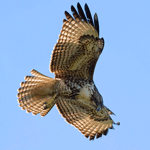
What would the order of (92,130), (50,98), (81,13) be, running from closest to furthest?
(81,13)
(50,98)
(92,130)

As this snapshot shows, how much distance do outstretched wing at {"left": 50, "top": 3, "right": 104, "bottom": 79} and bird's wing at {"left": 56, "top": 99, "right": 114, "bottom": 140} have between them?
1199 mm

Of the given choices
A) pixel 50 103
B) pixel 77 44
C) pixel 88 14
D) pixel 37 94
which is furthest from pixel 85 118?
pixel 88 14

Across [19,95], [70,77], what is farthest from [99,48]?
[19,95]

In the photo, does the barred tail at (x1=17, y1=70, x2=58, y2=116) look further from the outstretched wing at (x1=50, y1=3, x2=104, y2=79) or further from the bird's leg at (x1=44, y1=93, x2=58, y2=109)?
the outstretched wing at (x1=50, y1=3, x2=104, y2=79)

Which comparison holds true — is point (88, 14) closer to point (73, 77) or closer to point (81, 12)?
point (81, 12)

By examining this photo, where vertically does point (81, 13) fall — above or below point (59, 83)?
above

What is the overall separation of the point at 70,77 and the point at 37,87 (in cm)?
90

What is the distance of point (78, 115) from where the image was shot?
10.5 metres

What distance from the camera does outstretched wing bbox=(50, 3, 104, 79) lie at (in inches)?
364

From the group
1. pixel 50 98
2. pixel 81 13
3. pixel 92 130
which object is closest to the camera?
pixel 81 13

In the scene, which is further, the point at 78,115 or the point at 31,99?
the point at 78,115

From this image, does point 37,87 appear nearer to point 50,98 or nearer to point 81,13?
point 50,98

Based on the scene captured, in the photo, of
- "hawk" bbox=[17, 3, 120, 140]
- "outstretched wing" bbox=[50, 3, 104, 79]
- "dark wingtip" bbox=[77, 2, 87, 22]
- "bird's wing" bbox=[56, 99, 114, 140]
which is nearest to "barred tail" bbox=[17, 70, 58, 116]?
"hawk" bbox=[17, 3, 120, 140]

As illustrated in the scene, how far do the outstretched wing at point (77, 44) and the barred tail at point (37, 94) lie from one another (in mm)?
382
